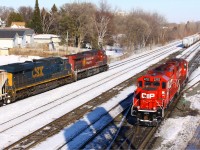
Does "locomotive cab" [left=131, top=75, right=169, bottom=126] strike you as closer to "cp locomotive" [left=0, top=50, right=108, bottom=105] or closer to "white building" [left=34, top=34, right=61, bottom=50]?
"cp locomotive" [left=0, top=50, right=108, bottom=105]

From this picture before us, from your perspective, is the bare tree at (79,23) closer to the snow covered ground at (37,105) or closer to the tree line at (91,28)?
the tree line at (91,28)

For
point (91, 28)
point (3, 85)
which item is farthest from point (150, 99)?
point (91, 28)

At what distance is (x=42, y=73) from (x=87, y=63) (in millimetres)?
9876

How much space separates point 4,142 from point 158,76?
31.5ft

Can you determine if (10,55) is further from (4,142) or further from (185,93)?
(4,142)

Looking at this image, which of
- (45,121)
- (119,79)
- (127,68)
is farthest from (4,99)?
(127,68)

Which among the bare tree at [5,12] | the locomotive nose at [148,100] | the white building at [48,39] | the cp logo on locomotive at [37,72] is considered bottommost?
the locomotive nose at [148,100]

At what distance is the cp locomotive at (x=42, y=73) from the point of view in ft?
77.0

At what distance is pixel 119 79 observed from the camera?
35312 mm

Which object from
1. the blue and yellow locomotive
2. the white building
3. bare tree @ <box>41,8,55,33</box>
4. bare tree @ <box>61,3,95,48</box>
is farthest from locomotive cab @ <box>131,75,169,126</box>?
bare tree @ <box>41,8,55,33</box>

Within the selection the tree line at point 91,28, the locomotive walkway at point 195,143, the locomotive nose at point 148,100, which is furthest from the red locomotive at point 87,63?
the tree line at point 91,28

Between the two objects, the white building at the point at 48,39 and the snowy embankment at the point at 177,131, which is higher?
the white building at the point at 48,39

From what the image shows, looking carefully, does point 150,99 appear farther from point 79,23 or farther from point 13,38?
point 79,23

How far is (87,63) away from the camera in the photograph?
122ft
